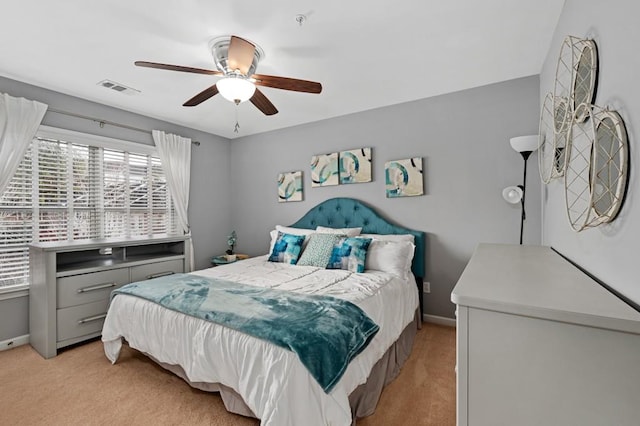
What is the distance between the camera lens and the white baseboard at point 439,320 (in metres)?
3.03

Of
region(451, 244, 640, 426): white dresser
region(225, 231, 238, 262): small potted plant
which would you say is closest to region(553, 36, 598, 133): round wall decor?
region(451, 244, 640, 426): white dresser

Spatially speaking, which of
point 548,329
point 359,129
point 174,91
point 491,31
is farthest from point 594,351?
point 174,91

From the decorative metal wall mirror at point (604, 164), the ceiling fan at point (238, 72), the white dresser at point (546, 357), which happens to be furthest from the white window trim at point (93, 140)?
the decorative metal wall mirror at point (604, 164)

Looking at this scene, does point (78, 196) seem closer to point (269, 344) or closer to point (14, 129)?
point (14, 129)

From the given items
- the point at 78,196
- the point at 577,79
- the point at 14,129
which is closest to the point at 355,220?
the point at 577,79

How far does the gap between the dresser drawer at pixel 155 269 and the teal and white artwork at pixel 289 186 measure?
1578mm

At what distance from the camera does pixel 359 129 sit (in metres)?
3.57

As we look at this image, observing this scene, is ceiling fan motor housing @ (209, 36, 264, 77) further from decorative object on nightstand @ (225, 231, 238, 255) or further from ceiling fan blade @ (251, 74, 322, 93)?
decorative object on nightstand @ (225, 231, 238, 255)

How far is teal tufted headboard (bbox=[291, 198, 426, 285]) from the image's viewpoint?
3.09 metres

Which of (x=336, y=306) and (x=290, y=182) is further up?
(x=290, y=182)

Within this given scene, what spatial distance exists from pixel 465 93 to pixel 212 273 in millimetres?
3090

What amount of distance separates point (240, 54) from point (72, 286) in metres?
2.50

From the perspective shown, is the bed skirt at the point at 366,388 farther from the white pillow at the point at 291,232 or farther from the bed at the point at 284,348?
the white pillow at the point at 291,232

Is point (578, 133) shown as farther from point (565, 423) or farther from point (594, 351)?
point (565, 423)
